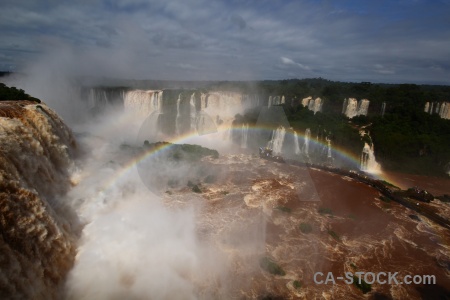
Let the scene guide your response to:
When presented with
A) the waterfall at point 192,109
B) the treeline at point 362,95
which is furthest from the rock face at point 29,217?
the treeline at point 362,95

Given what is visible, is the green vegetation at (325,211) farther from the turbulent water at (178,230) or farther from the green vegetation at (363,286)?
the green vegetation at (363,286)

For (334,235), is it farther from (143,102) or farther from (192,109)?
(143,102)

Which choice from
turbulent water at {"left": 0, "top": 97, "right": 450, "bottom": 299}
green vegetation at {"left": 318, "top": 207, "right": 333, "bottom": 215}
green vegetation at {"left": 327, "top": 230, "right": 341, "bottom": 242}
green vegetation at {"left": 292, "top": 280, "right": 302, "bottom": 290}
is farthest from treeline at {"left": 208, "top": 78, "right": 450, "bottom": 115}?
green vegetation at {"left": 292, "top": 280, "right": 302, "bottom": 290}

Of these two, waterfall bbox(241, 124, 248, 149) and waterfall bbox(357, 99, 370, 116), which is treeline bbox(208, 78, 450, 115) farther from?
waterfall bbox(241, 124, 248, 149)

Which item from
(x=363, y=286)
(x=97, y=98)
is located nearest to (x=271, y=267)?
(x=363, y=286)

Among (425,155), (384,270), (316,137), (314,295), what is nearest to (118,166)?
(314,295)

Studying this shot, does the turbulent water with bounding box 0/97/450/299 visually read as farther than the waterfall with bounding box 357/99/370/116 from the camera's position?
No
